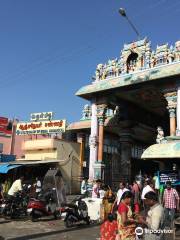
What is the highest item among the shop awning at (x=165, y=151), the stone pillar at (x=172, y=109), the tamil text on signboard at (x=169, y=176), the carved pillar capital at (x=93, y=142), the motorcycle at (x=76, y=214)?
the stone pillar at (x=172, y=109)

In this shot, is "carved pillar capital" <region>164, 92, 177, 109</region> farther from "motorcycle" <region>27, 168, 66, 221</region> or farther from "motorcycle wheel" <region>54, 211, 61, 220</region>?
"motorcycle wheel" <region>54, 211, 61, 220</region>

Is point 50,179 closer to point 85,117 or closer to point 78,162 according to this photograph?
point 78,162

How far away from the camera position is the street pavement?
33.8ft

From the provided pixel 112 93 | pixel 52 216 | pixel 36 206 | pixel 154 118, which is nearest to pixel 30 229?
pixel 36 206

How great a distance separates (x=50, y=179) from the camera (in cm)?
1473

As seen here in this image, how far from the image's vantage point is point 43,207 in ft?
44.6

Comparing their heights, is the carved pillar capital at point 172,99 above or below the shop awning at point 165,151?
above

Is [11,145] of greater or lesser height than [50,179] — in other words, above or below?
above

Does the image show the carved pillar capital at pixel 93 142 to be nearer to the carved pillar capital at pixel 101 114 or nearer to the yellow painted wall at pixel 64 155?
the carved pillar capital at pixel 101 114

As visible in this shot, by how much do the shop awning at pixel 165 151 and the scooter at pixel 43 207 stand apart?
396cm

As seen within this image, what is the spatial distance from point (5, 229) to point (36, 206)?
1.94m

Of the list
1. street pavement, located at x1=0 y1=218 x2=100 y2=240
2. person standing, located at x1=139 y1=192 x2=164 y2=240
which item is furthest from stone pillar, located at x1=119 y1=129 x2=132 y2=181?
person standing, located at x1=139 y1=192 x2=164 y2=240

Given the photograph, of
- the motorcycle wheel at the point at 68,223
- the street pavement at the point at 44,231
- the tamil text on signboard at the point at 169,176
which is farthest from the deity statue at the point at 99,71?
the motorcycle wheel at the point at 68,223

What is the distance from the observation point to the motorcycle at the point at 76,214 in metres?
12.1
